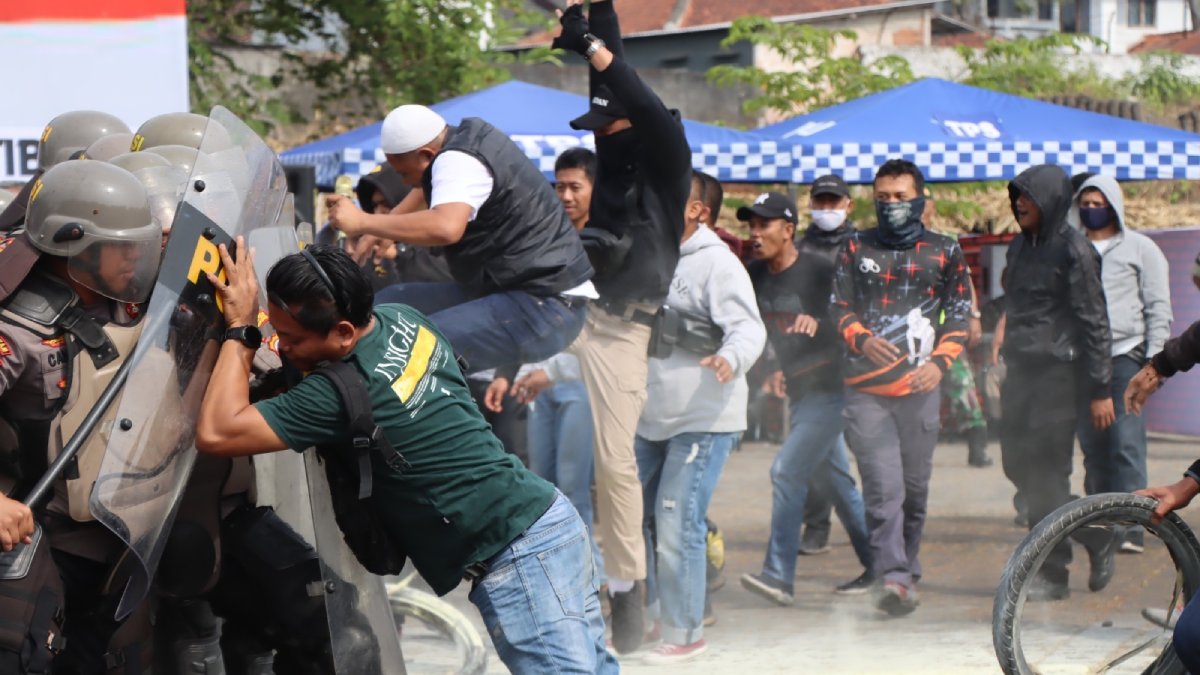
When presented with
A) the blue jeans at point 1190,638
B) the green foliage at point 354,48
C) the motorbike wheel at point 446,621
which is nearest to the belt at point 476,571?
the blue jeans at point 1190,638

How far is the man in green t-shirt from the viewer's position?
3.46 metres

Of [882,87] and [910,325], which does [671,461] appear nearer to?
[910,325]

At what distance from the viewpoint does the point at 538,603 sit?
3.67m

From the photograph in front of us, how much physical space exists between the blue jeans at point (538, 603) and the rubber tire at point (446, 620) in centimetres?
203

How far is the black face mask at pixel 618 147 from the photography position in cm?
567

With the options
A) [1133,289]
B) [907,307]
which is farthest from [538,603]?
[1133,289]

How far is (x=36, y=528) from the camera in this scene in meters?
3.67

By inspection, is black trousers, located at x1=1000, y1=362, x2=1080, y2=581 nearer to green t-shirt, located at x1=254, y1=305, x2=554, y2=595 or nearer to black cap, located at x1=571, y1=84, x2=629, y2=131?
black cap, located at x1=571, y1=84, x2=629, y2=131

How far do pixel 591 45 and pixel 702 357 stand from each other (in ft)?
4.80

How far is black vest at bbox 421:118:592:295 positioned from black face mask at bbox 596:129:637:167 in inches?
19.3

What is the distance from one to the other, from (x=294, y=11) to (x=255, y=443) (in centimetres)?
1186

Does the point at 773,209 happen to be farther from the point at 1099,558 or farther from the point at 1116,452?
the point at 1099,558

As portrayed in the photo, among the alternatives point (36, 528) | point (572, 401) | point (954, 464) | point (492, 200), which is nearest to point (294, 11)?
point (954, 464)

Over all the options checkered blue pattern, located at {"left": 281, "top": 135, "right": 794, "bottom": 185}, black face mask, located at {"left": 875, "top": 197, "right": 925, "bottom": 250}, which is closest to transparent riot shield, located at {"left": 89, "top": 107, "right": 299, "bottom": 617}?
black face mask, located at {"left": 875, "top": 197, "right": 925, "bottom": 250}
